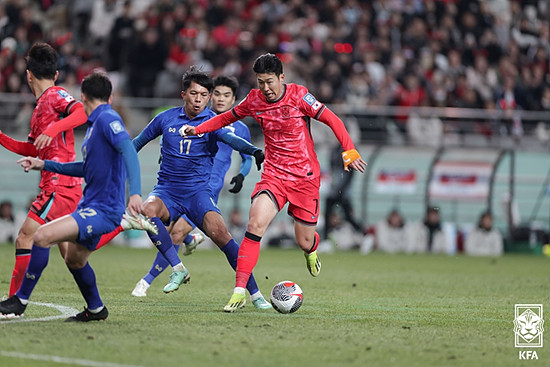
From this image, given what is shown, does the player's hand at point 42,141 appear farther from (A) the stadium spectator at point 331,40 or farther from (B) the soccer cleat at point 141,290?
(A) the stadium spectator at point 331,40

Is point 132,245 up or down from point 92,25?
down

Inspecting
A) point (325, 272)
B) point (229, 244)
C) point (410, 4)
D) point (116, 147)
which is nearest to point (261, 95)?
point (229, 244)

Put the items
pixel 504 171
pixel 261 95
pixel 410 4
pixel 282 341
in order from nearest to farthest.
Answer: pixel 282 341
pixel 261 95
pixel 504 171
pixel 410 4

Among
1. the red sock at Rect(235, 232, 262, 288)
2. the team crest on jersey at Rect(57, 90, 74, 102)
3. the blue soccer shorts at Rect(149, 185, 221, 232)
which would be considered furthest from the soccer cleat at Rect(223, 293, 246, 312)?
the team crest on jersey at Rect(57, 90, 74, 102)

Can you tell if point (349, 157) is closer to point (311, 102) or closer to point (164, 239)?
point (311, 102)

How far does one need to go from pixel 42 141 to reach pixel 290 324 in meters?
2.79

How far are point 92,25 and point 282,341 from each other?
55.5 feet

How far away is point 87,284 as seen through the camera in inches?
316

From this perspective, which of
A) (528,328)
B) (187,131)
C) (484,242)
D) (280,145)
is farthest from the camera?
(484,242)

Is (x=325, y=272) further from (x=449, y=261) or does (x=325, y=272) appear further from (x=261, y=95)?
(x=261, y=95)

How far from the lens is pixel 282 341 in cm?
730

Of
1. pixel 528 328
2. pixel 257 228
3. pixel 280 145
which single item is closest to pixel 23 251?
pixel 257 228

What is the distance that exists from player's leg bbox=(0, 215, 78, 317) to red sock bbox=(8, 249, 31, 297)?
2.36 feet

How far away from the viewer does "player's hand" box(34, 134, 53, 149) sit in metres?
8.39
